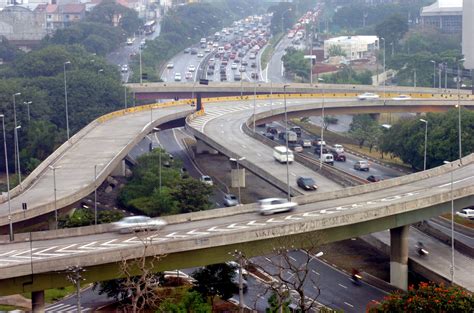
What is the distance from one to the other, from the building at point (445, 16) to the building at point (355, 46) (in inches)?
531

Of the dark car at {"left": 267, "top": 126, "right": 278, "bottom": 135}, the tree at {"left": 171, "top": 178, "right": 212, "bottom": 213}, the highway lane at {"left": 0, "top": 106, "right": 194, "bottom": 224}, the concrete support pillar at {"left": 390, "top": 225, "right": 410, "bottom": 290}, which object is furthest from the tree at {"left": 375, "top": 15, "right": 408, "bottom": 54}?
the concrete support pillar at {"left": 390, "top": 225, "right": 410, "bottom": 290}

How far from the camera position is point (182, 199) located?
217ft

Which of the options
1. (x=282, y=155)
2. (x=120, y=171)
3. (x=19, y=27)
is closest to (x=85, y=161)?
(x=120, y=171)

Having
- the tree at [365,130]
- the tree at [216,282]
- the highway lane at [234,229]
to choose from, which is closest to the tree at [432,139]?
the tree at [365,130]

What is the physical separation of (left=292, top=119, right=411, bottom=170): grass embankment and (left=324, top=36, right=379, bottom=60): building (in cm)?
5174

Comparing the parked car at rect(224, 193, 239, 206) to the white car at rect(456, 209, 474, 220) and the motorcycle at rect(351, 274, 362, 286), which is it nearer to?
the white car at rect(456, 209, 474, 220)

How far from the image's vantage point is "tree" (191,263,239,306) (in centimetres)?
4816

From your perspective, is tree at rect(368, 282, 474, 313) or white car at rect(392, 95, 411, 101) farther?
white car at rect(392, 95, 411, 101)

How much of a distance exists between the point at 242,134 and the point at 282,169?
16.6 m

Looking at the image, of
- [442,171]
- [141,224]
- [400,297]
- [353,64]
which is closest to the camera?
[400,297]

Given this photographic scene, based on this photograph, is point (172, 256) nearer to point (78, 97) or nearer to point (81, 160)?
point (81, 160)

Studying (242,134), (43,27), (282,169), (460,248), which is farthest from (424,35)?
(460,248)

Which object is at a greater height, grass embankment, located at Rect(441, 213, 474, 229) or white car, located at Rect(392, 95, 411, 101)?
white car, located at Rect(392, 95, 411, 101)

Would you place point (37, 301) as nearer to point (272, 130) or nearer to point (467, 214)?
Result: point (467, 214)
